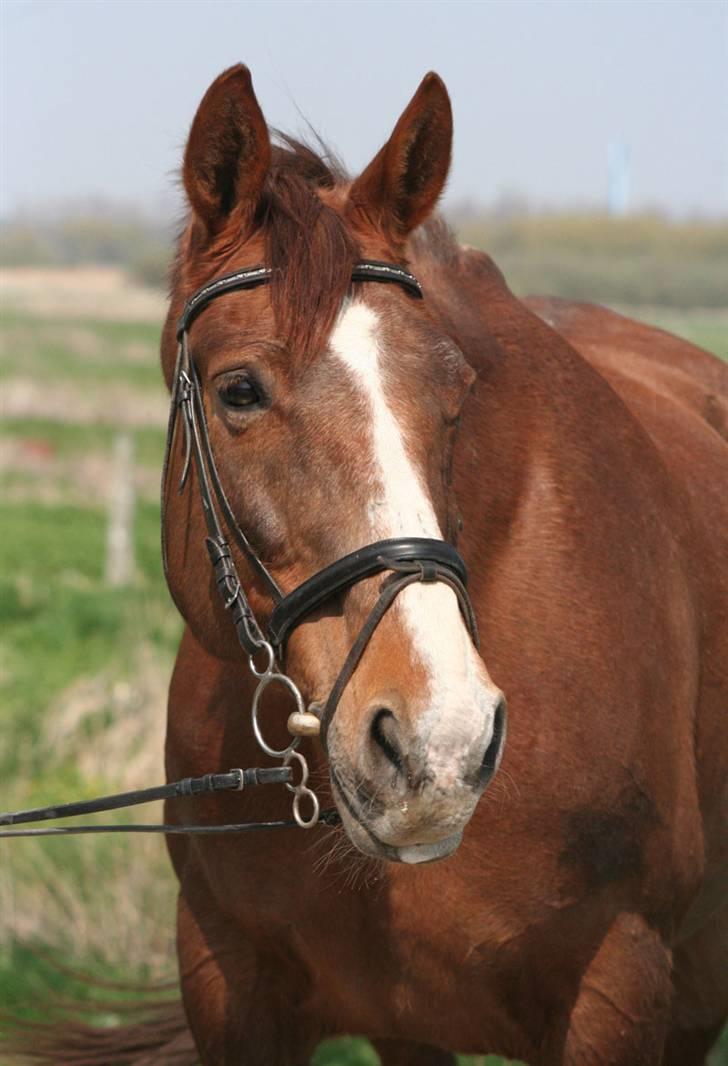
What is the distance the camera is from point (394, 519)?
256 centimetres

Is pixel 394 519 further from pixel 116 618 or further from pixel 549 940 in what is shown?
pixel 116 618

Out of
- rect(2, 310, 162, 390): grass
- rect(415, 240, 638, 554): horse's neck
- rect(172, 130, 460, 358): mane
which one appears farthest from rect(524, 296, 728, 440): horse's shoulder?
rect(2, 310, 162, 390): grass

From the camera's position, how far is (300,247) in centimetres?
285

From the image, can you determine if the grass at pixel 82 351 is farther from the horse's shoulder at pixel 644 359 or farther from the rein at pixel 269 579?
the rein at pixel 269 579

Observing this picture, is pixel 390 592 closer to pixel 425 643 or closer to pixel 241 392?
pixel 425 643

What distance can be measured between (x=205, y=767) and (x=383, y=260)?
4.25ft

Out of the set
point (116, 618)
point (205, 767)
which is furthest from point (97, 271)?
point (205, 767)

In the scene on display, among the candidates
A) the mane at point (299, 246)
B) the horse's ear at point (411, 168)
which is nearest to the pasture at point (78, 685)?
the mane at point (299, 246)

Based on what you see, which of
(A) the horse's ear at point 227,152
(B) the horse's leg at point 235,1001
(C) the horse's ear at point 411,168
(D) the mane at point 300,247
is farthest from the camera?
(B) the horse's leg at point 235,1001

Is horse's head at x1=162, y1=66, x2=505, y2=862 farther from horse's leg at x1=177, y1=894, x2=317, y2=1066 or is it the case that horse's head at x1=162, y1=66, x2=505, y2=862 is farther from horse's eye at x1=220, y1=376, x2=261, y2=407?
horse's leg at x1=177, y1=894, x2=317, y2=1066

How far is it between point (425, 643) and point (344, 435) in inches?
17.1

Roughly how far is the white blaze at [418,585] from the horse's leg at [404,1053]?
213cm

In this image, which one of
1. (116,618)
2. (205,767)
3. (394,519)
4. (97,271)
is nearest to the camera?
(394,519)

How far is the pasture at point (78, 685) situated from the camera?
6207 millimetres
